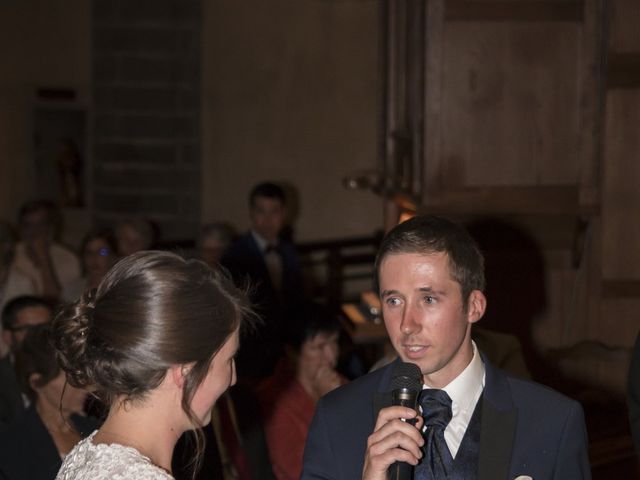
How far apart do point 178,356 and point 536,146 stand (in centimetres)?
378

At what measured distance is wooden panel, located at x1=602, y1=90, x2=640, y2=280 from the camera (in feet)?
18.1

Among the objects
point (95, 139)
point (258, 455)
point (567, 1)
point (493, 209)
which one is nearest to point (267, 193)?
point (493, 209)

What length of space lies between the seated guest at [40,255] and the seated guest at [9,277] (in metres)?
0.35

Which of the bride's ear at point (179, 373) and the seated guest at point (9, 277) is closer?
the bride's ear at point (179, 373)

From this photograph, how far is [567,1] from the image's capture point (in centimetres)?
544

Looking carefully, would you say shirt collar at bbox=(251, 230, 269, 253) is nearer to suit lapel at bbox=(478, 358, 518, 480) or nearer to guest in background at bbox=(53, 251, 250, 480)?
suit lapel at bbox=(478, 358, 518, 480)

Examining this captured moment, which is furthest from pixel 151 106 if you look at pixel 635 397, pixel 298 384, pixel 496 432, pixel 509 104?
pixel 496 432

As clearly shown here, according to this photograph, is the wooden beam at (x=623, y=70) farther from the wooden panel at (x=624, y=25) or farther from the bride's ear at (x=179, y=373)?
the bride's ear at (x=179, y=373)

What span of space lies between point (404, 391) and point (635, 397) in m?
1.82

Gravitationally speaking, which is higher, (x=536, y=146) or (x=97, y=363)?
(x=536, y=146)

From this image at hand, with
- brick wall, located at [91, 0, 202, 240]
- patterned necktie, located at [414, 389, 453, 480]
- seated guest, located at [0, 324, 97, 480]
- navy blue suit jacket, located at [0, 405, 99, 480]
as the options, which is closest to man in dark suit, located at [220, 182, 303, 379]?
seated guest, located at [0, 324, 97, 480]

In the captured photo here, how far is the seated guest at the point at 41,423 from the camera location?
11.1 feet

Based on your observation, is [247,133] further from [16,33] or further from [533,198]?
[533,198]

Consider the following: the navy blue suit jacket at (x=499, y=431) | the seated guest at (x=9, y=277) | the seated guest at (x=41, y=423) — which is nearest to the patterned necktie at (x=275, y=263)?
the seated guest at (x=9, y=277)
